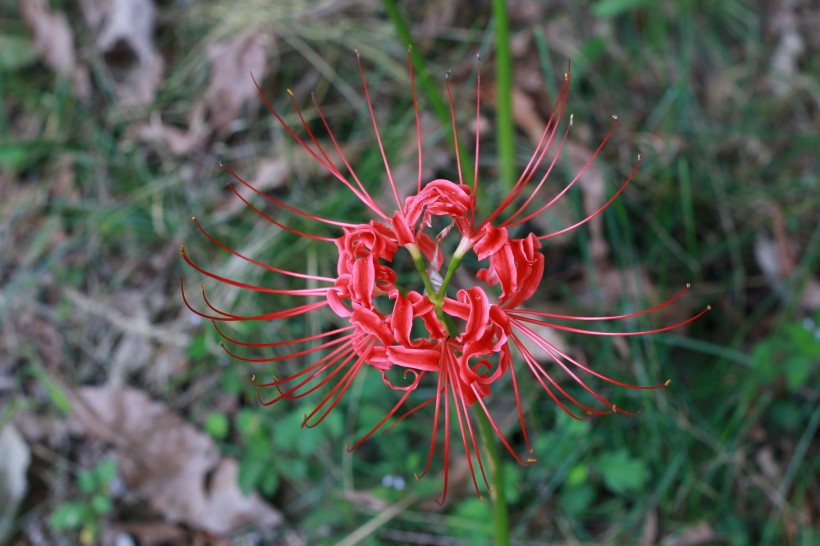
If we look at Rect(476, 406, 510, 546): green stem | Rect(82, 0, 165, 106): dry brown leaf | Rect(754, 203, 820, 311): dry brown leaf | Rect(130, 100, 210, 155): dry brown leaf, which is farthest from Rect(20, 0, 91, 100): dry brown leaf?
Rect(754, 203, 820, 311): dry brown leaf

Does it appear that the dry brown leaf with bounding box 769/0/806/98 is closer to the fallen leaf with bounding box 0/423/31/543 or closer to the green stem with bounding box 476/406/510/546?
the green stem with bounding box 476/406/510/546

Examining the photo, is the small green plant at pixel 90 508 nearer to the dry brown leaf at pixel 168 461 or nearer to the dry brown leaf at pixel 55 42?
the dry brown leaf at pixel 168 461

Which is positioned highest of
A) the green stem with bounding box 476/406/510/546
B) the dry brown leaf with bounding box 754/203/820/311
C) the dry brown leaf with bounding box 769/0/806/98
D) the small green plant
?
the green stem with bounding box 476/406/510/546

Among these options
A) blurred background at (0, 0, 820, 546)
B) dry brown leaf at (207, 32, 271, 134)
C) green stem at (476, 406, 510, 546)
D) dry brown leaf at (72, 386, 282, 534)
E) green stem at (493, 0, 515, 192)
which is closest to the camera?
green stem at (476, 406, 510, 546)

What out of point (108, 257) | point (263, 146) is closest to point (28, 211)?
point (108, 257)

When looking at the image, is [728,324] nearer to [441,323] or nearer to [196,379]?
[441,323]

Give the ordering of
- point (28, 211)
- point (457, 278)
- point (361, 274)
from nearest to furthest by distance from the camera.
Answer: point (361, 274) < point (457, 278) < point (28, 211)

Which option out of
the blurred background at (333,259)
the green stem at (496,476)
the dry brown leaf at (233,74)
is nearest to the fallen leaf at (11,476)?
the blurred background at (333,259)
